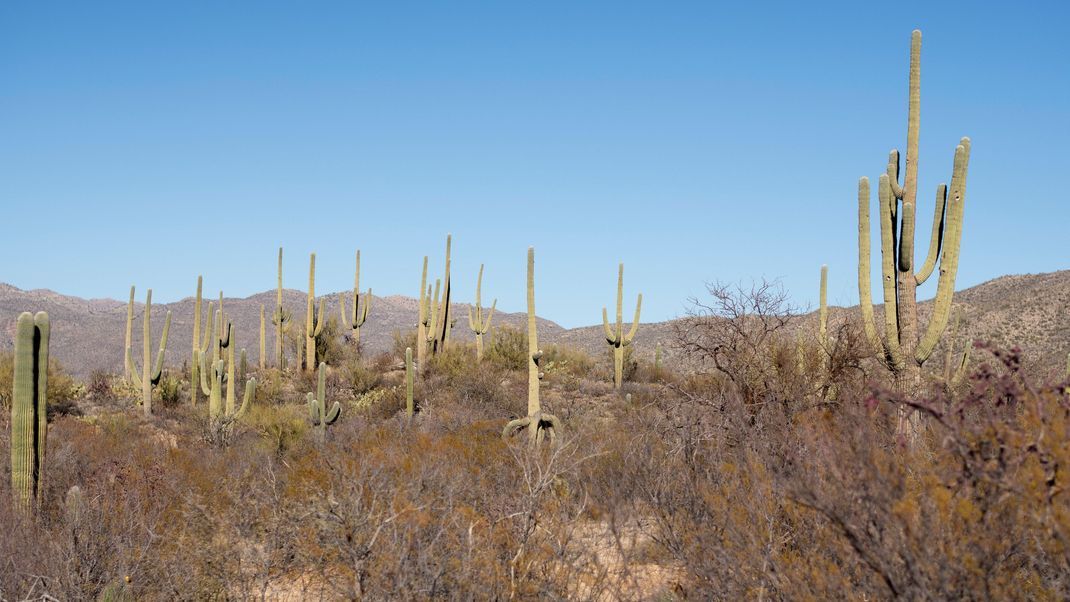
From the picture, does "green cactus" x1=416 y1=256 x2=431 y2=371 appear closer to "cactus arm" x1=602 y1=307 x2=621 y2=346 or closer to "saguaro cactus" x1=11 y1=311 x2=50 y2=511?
"cactus arm" x1=602 y1=307 x2=621 y2=346

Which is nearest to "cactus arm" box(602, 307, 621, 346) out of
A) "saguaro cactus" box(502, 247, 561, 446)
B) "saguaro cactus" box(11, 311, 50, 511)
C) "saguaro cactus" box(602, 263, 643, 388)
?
"saguaro cactus" box(602, 263, 643, 388)

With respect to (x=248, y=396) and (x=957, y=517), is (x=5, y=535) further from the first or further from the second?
(x=248, y=396)

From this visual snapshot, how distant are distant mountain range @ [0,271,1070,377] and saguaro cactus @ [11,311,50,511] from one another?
10905 millimetres

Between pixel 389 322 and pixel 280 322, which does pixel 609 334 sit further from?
pixel 389 322

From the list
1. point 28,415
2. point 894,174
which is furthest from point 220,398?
point 894,174

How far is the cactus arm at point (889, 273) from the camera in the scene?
462 inches

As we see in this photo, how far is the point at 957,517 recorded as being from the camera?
14.8ft

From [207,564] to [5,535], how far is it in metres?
1.87

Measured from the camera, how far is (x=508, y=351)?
1171 inches

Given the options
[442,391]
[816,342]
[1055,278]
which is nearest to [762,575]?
[816,342]

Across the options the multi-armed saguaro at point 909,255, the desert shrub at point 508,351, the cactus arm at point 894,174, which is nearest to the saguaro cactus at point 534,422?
the multi-armed saguaro at point 909,255

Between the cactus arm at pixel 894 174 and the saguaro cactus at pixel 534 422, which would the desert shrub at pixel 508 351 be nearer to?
the saguaro cactus at pixel 534 422

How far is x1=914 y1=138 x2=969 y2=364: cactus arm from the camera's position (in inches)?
445

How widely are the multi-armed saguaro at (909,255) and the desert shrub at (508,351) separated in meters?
17.2
